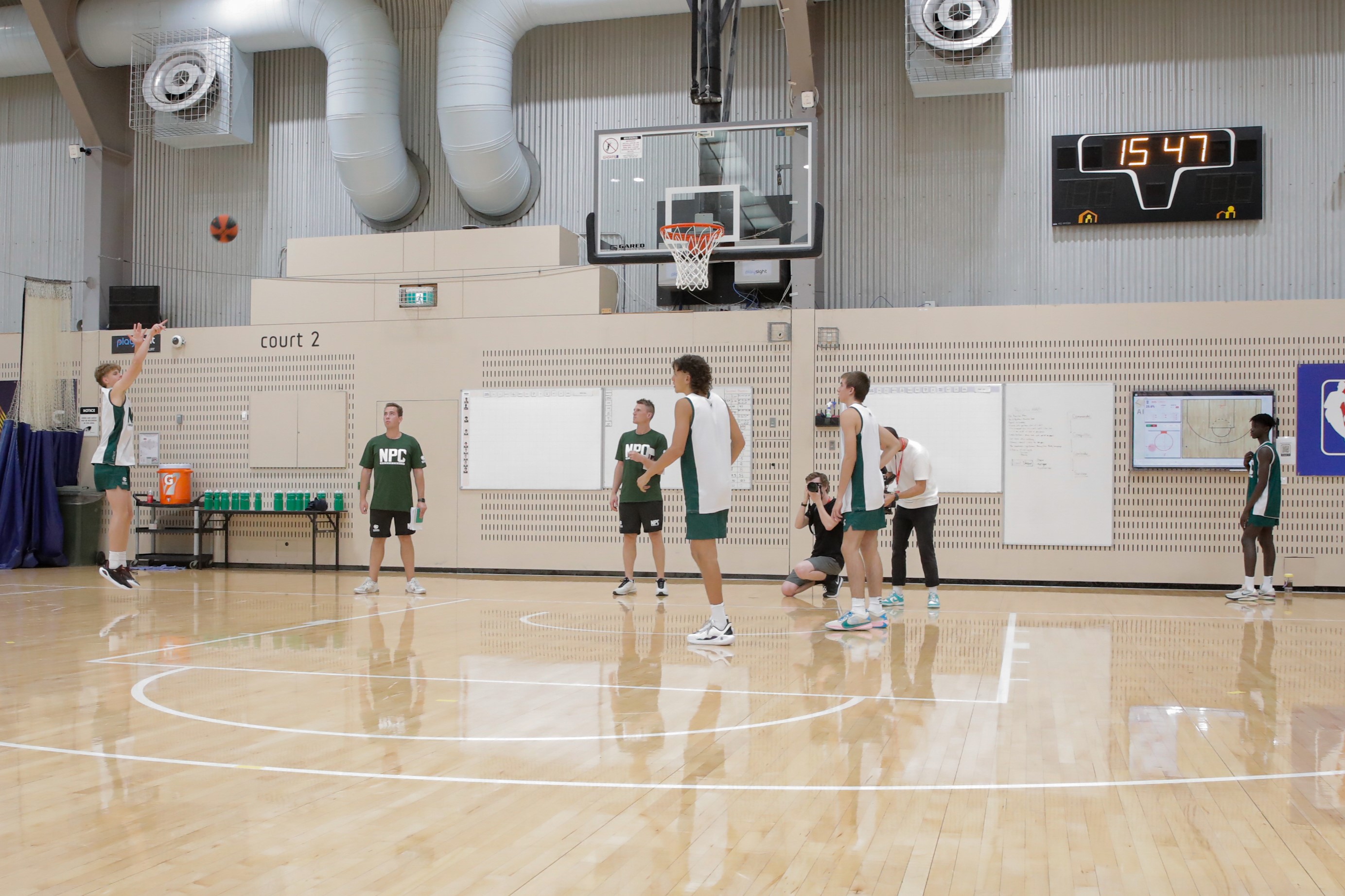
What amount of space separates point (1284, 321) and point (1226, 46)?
348 cm

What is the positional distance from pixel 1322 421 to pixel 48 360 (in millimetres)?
14295

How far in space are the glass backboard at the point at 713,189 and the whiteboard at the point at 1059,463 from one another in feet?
10.1

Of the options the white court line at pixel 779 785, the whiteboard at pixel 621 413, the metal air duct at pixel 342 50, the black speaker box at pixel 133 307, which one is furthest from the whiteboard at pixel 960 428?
the black speaker box at pixel 133 307

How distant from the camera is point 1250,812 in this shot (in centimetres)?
307

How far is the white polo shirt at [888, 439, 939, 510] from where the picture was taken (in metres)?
8.34

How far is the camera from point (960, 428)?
11.2m

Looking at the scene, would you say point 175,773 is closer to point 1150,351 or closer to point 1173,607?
point 1173,607

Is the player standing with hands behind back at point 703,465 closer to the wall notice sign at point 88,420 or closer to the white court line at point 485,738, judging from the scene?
the white court line at point 485,738

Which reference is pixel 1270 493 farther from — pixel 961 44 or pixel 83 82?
pixel 83 82

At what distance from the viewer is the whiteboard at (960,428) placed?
11117 mm

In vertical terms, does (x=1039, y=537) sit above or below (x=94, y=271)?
below

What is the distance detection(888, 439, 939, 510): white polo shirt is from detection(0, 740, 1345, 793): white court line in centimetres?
488

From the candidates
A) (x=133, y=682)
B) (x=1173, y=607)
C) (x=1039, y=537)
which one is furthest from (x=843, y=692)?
(x=1039, y=537)

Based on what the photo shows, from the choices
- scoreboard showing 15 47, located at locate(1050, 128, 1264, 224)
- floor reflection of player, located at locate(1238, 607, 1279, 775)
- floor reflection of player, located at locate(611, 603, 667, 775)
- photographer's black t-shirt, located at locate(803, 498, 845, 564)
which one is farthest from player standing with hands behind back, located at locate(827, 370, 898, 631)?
scoreboard showing 15 47, located at locate(1050, 128, 1264, 224)
